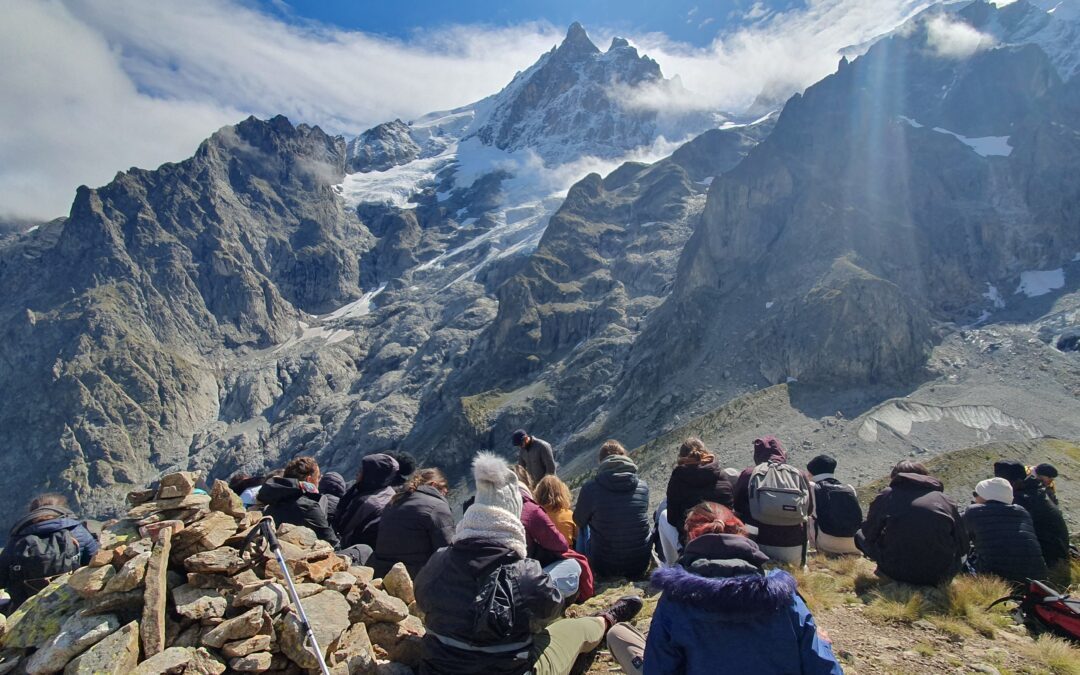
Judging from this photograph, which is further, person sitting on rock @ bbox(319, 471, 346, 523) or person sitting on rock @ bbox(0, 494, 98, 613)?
person sitting on rock @ bbox(319, 471, 346, 523)

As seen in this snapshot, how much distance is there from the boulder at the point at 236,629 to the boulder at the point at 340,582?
0.97 m

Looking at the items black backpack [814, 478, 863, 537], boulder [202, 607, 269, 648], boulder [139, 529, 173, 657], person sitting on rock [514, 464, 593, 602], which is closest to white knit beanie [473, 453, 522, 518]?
person sitting on rock [514, 464, 593, 602]

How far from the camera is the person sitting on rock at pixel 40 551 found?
750 cm

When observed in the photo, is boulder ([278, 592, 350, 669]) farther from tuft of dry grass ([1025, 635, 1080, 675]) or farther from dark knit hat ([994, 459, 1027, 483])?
dark knit hat ([994, 459, 1027, 483])

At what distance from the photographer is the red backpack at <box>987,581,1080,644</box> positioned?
23.1ft

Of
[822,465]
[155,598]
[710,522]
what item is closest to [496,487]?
[710,522]

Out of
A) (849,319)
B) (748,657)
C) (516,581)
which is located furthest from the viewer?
(849,319)

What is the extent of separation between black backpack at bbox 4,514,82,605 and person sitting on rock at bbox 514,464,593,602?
587 centimetres

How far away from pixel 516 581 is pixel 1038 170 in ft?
451

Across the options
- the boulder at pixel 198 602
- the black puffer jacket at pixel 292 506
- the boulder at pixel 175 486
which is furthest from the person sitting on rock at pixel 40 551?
the boulder at pixel 198 602

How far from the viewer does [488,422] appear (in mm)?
109188

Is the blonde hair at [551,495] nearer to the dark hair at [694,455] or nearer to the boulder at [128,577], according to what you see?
the dark hair at [694,455]

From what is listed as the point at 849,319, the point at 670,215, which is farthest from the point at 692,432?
the point at 670,215

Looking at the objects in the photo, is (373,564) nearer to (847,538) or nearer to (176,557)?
(176,557)
